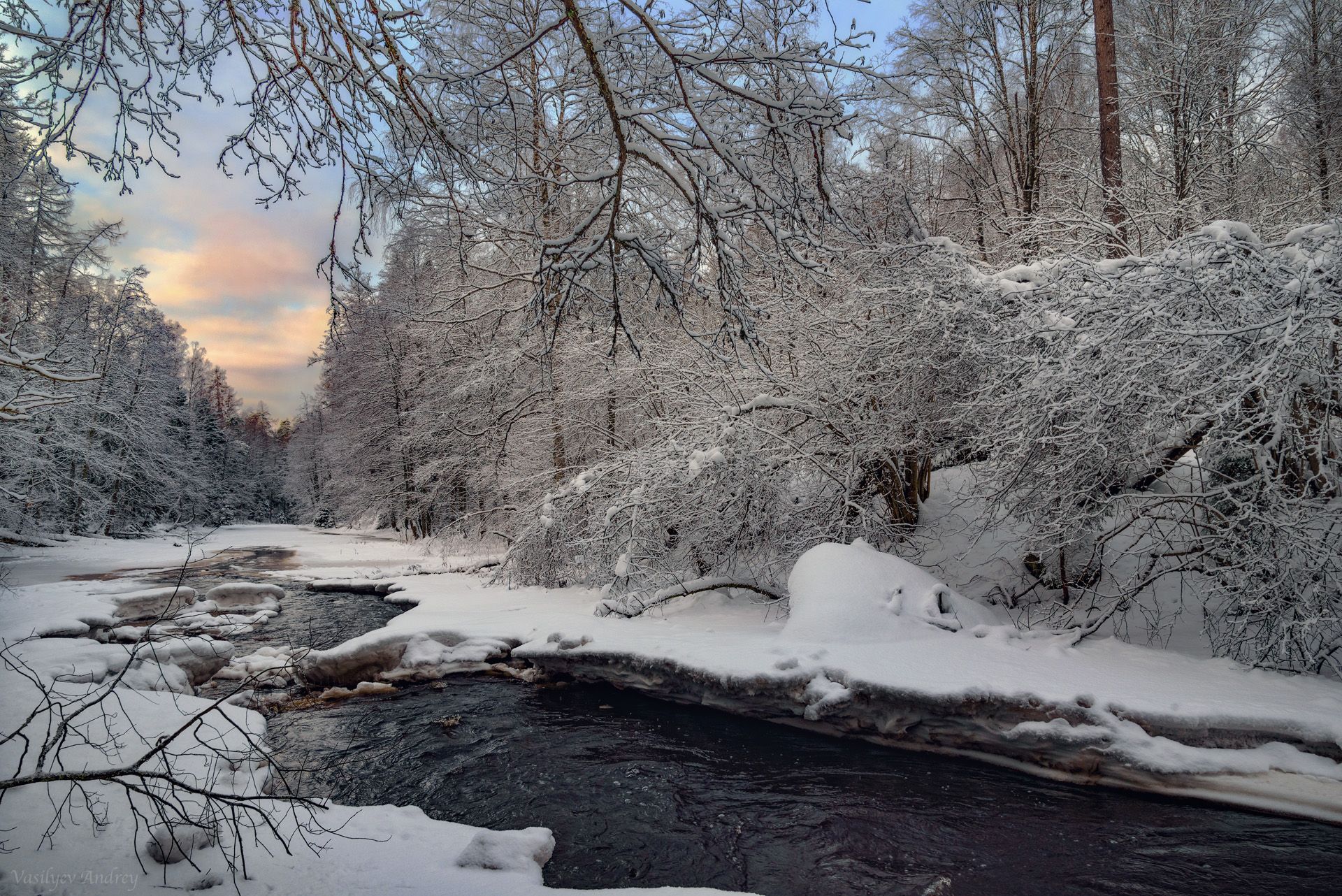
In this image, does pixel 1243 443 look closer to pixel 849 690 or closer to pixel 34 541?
pixel 849 690

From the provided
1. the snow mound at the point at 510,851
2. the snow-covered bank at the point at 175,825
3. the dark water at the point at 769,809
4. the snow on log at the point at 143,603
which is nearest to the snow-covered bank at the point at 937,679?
the dark water at the point at 769,809

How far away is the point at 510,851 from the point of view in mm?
3914

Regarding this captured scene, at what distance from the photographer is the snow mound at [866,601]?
6.92 metres

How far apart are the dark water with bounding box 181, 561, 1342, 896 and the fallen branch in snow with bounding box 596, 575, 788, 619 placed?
209 centimetres

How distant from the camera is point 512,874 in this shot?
3.65 meters

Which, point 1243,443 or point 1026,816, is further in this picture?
point 1243,443

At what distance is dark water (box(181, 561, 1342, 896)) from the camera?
4070 millimetres

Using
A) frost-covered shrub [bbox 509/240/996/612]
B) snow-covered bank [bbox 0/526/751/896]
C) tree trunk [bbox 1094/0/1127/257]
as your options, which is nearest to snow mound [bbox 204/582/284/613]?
snow-covered bank [bbox 0/526/751/896]

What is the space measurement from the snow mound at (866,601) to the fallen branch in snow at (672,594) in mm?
1633

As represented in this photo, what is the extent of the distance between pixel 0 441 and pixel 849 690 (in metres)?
16.7

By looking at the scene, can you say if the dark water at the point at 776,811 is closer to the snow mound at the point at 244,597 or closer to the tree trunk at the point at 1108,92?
the snow mound at the point at 244,597

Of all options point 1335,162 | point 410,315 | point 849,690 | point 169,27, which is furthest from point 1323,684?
point 410,315

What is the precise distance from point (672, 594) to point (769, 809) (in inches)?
180

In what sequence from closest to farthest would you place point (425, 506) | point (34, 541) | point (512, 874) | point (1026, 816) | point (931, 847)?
1. point (512, 874)
2. point (931, 847)
3. point (1026, 816)
4. point (34, 541)
5. point (425, 506)
